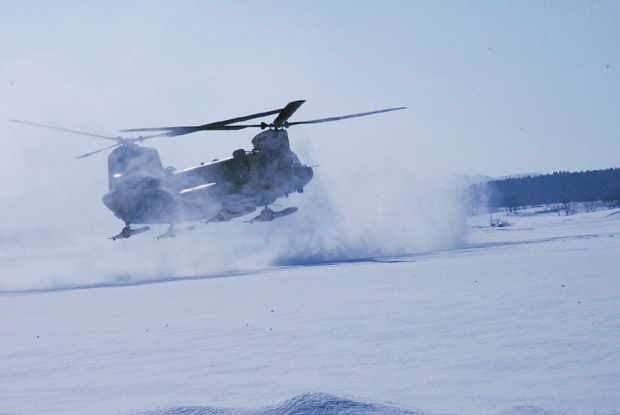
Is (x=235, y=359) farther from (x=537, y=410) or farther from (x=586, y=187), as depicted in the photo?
(x=586, y=187)

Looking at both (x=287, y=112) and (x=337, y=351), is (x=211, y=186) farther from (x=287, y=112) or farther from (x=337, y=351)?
(x=337, y=351)

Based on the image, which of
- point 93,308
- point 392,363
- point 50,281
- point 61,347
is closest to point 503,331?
point 392,363

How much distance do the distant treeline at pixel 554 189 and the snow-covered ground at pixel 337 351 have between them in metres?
121

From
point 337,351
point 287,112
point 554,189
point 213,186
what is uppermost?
point 287,112

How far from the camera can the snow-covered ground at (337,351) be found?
805 cm

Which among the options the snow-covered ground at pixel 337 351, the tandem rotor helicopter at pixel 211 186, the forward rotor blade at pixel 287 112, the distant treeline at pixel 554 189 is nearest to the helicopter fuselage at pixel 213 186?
the tandem rotor helicopter at pixel 211 186

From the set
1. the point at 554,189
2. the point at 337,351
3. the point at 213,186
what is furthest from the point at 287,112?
the point at 554,189

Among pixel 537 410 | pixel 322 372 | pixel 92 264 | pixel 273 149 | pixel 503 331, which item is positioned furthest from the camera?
pixel 92 264

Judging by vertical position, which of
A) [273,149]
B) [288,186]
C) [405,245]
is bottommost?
[405,245]

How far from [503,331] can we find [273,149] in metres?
8.00

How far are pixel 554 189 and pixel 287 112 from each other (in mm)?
149865

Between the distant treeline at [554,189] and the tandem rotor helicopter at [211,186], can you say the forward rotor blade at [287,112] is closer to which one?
the tandem rotor helicopter at [211,186]

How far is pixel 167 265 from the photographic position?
44.1m

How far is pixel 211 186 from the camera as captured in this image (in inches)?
635
